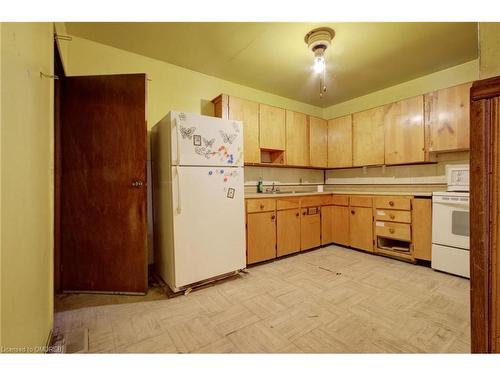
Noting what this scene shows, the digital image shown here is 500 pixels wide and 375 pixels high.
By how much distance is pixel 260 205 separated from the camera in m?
2.71

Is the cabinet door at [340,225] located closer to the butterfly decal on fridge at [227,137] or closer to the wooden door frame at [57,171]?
the butterfly decal on fridge at [227,137]

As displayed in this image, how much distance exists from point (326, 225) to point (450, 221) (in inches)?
56.3

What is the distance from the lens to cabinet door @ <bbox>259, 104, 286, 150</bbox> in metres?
3.07

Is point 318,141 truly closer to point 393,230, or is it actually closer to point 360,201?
point 360,201

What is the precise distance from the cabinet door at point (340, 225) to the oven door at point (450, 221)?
1.02 meters

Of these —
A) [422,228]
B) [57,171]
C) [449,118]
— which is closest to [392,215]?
[422,228]

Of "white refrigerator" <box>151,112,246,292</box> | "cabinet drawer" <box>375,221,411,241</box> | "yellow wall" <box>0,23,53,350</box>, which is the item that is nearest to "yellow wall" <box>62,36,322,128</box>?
"white refrigerator" <box>151,112,246,292</box>

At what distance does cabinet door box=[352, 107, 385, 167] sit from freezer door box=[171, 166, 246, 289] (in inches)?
82.1

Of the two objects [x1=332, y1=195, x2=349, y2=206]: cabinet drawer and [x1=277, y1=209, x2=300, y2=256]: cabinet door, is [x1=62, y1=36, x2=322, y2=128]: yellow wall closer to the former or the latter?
[x1=277, y1=209, x2=300, y2=256]: cabinet door

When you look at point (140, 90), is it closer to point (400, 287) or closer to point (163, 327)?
point (163, 327)

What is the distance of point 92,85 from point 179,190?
1.22 m

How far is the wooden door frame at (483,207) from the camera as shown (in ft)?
2.10

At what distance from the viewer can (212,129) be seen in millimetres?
2150
